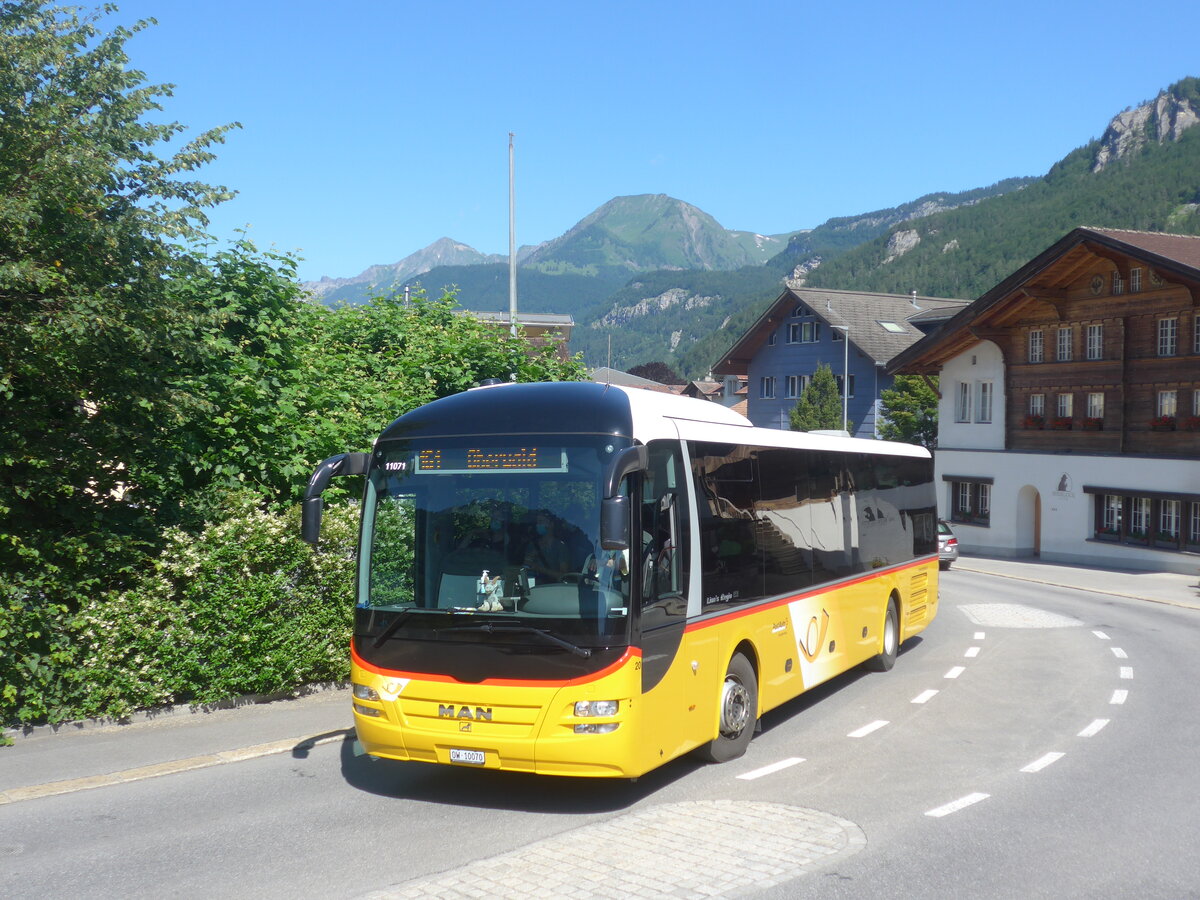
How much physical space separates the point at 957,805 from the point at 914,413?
4913cm

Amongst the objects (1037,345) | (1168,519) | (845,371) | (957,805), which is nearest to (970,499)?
(1037,345)

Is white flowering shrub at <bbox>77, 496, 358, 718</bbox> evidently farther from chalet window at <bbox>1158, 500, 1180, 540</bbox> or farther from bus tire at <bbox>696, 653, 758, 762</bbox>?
chalet window at <bbox>1158, 500, 1180, 540</bbox>

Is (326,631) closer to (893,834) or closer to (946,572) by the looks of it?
(893,834)

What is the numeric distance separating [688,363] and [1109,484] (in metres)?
138

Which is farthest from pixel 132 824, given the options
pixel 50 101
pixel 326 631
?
pixel 50 101

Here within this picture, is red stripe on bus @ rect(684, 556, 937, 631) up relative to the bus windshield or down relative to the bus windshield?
down

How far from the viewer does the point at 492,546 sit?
806 centimetres

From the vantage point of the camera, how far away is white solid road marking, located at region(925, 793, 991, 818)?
26.3 feet

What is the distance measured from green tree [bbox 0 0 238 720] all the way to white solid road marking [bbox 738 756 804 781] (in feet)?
20.0

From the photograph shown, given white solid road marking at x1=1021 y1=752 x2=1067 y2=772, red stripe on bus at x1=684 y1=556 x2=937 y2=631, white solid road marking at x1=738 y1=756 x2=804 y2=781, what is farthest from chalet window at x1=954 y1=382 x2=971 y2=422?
white solid road marking at x1=738 y1=756 x2=804 y2=781

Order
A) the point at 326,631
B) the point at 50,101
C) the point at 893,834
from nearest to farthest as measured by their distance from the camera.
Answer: the point at 893,834
the point at 50,101
the point at 326,631

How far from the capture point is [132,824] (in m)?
7.84

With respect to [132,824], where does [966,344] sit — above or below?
above

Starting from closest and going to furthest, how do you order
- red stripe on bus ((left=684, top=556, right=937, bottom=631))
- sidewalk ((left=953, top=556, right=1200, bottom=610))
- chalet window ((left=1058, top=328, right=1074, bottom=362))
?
red stripe on bus ((left=684, top=556, right=937, bottom=631)) → sidewalk ((left=953, top=556, right=1200, bottom=610)) → chalet window ((left=1058, top=328, right=1074, bottom=362))
